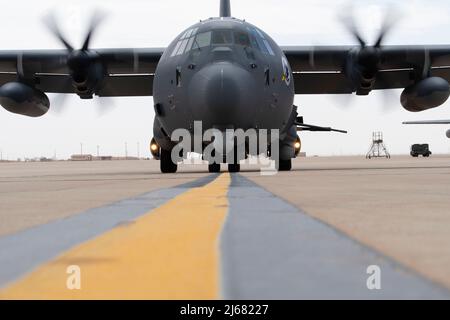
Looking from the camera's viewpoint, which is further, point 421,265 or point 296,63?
point 296,63

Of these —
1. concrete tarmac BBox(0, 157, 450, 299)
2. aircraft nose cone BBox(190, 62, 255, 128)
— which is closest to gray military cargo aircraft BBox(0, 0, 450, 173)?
aircraft nose cone BBox(190, 62, 255, 128)

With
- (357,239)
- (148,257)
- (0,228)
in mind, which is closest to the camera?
(148,257)

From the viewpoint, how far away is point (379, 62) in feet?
58.3

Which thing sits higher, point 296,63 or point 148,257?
point 296,63

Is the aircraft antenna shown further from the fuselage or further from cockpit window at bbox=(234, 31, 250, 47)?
cockpit window at bbox=(234, 31, 250, 47)

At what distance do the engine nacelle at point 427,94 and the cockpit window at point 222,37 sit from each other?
6754 mm

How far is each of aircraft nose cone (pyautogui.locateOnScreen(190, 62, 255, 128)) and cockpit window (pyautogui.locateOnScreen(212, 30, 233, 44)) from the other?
993mm

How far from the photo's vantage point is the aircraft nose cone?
13.1 meters

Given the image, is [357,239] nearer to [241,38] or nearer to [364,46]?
[241,38]

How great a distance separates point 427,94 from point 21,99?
12.4 m

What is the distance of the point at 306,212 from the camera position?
515 centimetres

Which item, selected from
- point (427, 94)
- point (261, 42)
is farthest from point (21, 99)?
point (427, 94)

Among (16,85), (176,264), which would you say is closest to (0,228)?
(176,264)

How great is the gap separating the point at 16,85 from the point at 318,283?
16.7 metres
